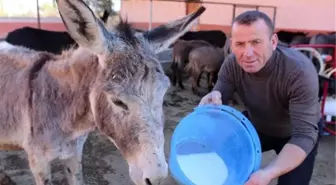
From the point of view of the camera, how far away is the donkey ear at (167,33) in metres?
2.10

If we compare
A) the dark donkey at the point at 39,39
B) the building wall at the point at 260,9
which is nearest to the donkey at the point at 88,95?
the dark donkey at the point at 39,39

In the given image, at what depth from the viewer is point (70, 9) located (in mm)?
1771

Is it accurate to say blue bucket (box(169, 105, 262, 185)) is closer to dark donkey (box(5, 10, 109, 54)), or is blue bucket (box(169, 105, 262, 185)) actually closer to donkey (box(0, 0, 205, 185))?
donkey (box(0, 0, 205, 185))

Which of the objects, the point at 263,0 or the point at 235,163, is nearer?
the point at 235,163

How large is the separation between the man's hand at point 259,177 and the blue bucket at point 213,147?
9cm

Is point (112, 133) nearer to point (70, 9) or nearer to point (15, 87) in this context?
point (70, 9)

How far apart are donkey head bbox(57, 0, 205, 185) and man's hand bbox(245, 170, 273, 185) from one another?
0.40 metres

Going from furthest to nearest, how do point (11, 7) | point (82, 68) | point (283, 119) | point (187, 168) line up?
point (11, 7), point (283, 119), point (82, 68), point (187, 168)

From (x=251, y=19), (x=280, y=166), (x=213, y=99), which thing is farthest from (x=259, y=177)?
(x=251, y=19)

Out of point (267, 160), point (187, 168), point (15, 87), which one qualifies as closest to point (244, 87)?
point (187, 168)

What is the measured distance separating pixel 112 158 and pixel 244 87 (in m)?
2.30

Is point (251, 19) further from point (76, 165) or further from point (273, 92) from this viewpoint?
point (76, 165)

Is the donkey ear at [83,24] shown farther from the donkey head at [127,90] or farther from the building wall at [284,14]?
the building wall at [284,14]

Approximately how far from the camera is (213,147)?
7.00ft
